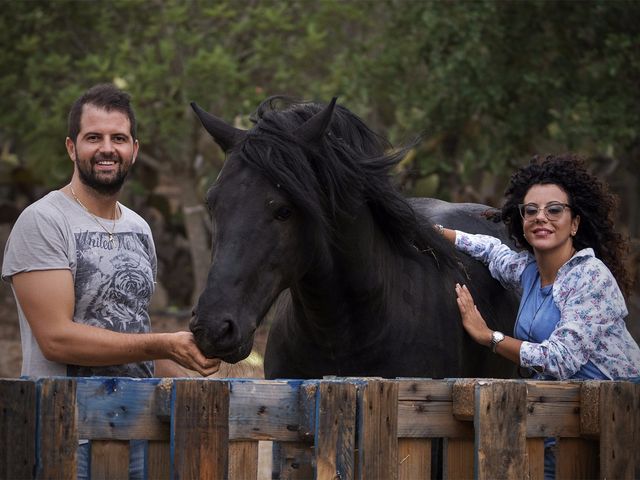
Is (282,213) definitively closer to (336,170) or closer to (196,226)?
(336,170)

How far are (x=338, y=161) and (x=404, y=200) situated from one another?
1.62 ft

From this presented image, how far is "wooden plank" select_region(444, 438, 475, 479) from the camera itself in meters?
3.31

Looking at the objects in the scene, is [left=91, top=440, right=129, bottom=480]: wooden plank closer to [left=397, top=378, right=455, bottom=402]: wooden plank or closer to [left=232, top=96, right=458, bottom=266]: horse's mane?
[left=397, top=378, right=455, bottom=402]: wooden plank

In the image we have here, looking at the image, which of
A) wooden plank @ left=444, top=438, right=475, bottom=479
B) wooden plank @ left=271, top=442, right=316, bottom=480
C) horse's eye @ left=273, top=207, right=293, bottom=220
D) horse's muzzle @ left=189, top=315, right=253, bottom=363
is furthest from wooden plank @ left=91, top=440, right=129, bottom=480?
horse's eye @ left=273, top=207, right=293, bottom=220

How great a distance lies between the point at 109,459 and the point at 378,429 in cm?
77

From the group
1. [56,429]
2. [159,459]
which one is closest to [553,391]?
[159,459]

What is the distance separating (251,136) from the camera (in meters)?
3.98

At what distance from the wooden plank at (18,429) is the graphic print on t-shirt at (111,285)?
35.9 inches

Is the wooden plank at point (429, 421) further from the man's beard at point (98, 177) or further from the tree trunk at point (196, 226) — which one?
the tree trunk at point (196, 226)

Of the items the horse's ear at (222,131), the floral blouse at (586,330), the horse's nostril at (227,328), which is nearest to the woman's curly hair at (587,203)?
the floral blouse at (586,330)

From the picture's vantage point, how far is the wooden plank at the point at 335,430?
9.83 ft

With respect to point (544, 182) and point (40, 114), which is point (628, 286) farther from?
point (40, 114)

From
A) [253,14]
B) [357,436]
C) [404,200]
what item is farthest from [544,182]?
[253,14]

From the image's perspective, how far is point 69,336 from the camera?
3.56m
